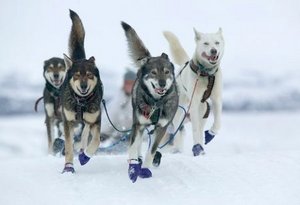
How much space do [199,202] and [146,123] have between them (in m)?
0.92

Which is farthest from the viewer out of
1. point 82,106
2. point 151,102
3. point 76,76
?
point 82,106

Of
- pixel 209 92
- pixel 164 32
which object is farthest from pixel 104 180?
pixel 164 32

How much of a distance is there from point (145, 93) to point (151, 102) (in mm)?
93

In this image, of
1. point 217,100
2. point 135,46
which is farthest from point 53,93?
point 217,100

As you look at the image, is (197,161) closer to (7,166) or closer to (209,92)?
(209,92)

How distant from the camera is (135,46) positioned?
545 cm

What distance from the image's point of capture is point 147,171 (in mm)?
5066

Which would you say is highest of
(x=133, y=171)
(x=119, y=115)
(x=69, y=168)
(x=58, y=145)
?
(x=133, y=171)

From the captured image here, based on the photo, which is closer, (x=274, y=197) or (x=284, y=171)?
(x=274, y=197)

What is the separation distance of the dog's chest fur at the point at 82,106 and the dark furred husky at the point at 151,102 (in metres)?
0.31

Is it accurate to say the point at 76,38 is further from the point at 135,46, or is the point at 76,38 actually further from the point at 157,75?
the point at 157,75

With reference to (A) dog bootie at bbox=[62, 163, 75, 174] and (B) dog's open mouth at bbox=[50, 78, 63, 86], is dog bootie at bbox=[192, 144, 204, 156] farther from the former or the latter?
(B) dog's open mouth at bbox=[50, 78, 63, 86]

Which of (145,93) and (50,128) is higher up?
(145,93)

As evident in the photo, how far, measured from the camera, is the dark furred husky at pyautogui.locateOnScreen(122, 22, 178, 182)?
15.9ft
